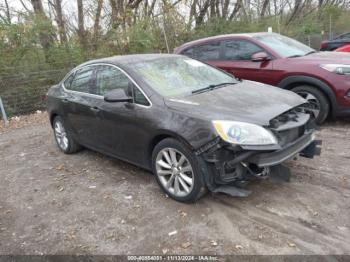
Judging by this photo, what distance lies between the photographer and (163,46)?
45.4 ft

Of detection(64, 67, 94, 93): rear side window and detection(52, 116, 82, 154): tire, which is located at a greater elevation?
detection(64, 67, 94, 93): rear side window

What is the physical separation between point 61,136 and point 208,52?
3.58 m

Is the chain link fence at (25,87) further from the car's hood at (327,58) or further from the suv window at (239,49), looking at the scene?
the car's hood at (327,58)

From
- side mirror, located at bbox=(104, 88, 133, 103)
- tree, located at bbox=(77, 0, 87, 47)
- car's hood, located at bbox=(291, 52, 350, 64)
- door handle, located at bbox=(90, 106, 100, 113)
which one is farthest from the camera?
tree, located at bbox=(77, 0, 87, 47)

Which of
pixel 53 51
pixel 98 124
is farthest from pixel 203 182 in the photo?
pixel 53 51

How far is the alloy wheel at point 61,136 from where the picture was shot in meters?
6.21

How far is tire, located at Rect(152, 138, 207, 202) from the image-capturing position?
12.7 ft

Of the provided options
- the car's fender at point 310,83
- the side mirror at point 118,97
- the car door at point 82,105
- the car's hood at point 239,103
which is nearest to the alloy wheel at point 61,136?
the car door at point 82,105

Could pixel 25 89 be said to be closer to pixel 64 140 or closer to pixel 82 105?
pixel 64 140

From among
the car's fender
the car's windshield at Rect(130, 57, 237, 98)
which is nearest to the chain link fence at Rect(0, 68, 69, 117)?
the car's windshield at Rect(130, 57, 237, 98)

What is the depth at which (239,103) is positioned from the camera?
4117 millimetres

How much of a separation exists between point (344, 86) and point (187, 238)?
3961 millimetres

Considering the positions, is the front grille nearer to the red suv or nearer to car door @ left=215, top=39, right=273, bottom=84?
the red suv

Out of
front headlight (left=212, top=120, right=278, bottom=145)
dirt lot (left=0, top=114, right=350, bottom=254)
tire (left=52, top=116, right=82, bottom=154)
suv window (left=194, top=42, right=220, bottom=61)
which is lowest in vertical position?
dirt lot (left=0, top=114, right=350, bottom=254)
